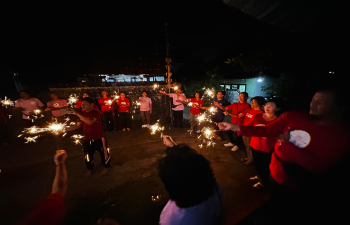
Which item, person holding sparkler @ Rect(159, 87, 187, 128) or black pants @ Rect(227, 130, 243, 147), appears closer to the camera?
black pants @ Rect(227, 130, 243, 147)

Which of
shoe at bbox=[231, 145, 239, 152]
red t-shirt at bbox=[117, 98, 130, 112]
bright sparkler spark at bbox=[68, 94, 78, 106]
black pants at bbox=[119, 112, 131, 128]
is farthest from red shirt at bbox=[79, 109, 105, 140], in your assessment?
shoe at bbox=[231, 145, 239, 152]

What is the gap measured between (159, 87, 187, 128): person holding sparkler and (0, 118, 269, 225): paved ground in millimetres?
2358

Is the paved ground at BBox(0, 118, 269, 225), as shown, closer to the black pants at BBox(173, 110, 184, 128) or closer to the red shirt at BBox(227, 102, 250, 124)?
the red shirt at BBox(227, 102, 250, 124)

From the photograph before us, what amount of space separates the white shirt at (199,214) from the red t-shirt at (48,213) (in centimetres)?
101

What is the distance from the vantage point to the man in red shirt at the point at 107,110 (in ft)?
22.5

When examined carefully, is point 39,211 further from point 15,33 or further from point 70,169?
point 15,33

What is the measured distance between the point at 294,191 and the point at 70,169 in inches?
208

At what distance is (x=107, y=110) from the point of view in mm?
6902

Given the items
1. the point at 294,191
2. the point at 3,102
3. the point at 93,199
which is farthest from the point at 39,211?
the point at 3,102

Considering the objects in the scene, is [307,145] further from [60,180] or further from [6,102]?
[6,102]

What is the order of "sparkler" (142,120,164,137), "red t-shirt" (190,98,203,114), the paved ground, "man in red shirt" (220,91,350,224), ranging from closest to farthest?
"man in red shirt" (220,91,350,224) < the paved ground < "red t-shirt" (190,98,203,114) < "sparkler" (142,120,164,137)

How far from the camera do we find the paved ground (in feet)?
9.28

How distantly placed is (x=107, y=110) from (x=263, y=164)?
21.4ft

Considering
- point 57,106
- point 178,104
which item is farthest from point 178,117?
point 57,106
